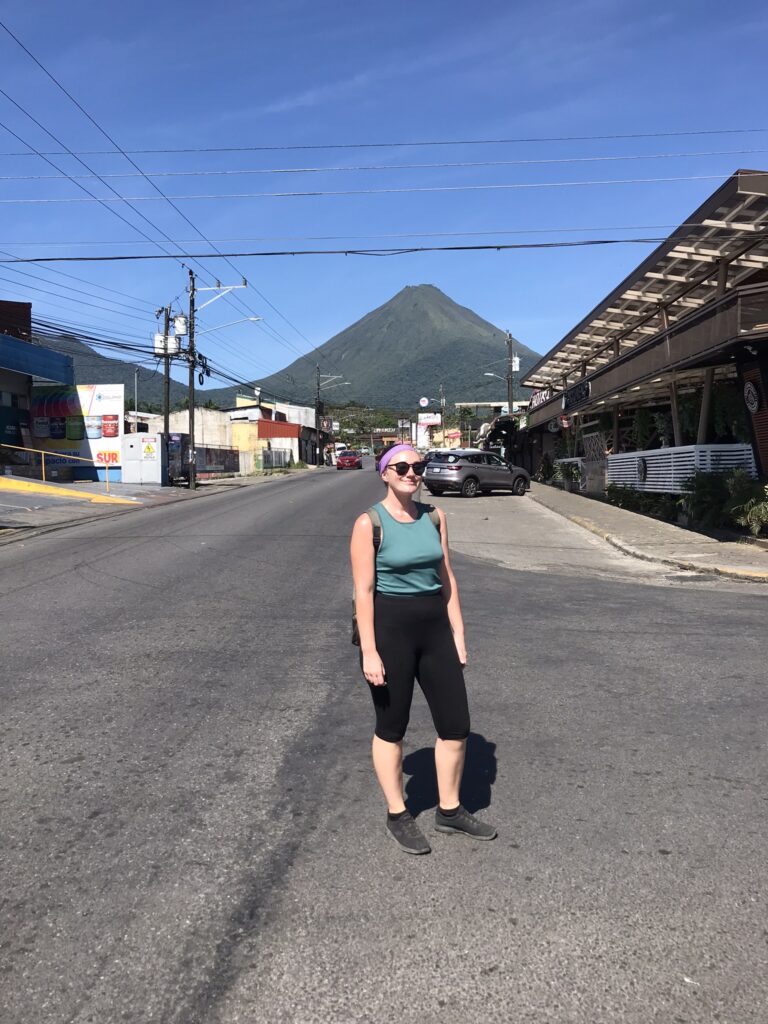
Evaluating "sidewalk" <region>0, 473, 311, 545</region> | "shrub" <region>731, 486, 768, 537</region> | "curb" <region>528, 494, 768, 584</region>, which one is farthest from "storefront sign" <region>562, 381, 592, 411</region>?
"sidewalk" <region>0, 473, 311, 545</region>

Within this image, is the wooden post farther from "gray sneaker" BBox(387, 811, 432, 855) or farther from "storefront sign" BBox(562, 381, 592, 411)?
"gray sneaker" BBox(387, 811, 432, 855)

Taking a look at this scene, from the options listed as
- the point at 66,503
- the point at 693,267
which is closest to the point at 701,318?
the point at 693,267

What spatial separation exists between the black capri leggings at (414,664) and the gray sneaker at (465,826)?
0.36 metres

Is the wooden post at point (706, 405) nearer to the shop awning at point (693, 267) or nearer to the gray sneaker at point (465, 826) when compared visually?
the shop awning at point (693, 267)

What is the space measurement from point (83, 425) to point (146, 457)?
414 centimetres

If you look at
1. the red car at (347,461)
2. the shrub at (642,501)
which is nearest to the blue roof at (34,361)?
the shrub at (642,501)

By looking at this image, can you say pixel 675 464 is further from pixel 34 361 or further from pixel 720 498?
pixel 34 361

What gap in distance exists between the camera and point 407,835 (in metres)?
3.49

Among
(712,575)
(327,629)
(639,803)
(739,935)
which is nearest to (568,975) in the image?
(739,935)

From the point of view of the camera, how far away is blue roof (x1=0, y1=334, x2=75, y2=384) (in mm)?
33469

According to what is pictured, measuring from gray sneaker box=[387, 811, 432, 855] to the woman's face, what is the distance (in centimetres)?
140

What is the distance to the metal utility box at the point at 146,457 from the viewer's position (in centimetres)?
3662

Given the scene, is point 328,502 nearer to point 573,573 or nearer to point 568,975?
point 573,573

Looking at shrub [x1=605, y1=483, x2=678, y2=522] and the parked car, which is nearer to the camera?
shrub [x1=605, y1=483, x2=678, y2=522]
